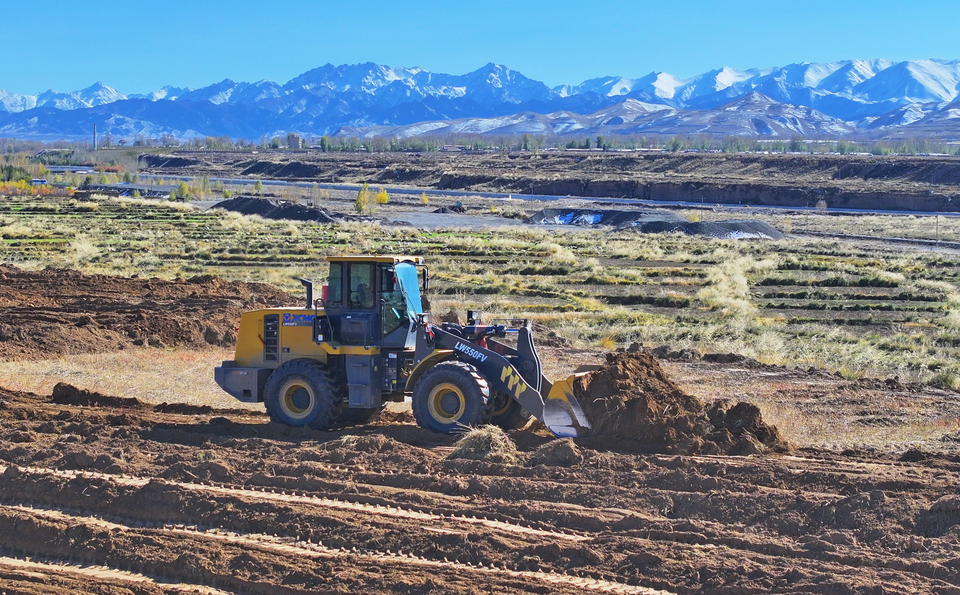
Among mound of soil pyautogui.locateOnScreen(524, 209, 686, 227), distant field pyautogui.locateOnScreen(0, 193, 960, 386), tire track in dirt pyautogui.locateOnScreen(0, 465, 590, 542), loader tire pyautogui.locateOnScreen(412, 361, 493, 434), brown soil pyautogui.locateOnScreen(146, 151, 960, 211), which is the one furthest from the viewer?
brown soil pyautogui.locateOnScreen(146, 151, 960, 211)

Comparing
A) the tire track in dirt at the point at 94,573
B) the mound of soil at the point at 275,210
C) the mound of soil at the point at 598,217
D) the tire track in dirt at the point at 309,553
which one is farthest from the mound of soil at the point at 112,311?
the mound of soil at the point at 598,217

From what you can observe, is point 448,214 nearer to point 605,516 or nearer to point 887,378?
point 887,378

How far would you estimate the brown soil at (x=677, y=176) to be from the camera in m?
116

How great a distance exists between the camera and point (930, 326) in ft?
104

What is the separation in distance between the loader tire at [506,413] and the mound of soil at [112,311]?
12756 mm

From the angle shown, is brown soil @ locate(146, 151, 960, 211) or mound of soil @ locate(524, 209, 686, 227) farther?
brown soil @ locate(146, 151, 960, 211)

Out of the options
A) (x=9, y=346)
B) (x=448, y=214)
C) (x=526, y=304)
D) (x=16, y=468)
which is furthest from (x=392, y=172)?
(x=16, y=468)

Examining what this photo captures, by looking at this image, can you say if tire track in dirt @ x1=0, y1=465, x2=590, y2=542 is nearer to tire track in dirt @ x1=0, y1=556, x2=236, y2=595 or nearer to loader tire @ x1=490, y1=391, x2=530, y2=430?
tire track in dirt @ x1=0, y1=556, x2=236, y2=595

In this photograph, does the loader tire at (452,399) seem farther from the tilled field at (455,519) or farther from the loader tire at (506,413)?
the loader tire at (506,413)

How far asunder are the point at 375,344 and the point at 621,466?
4316mm

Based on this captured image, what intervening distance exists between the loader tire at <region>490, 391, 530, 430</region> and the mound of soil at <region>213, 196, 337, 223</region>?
217 feet

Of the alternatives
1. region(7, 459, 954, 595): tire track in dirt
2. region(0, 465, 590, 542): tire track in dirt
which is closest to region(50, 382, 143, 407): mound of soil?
region(0, 465, 590, 542): tire track in dirt

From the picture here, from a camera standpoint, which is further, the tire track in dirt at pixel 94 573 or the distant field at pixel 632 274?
the distant field at pixel 632 274

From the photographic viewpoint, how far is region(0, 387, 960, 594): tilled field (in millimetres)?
9594
